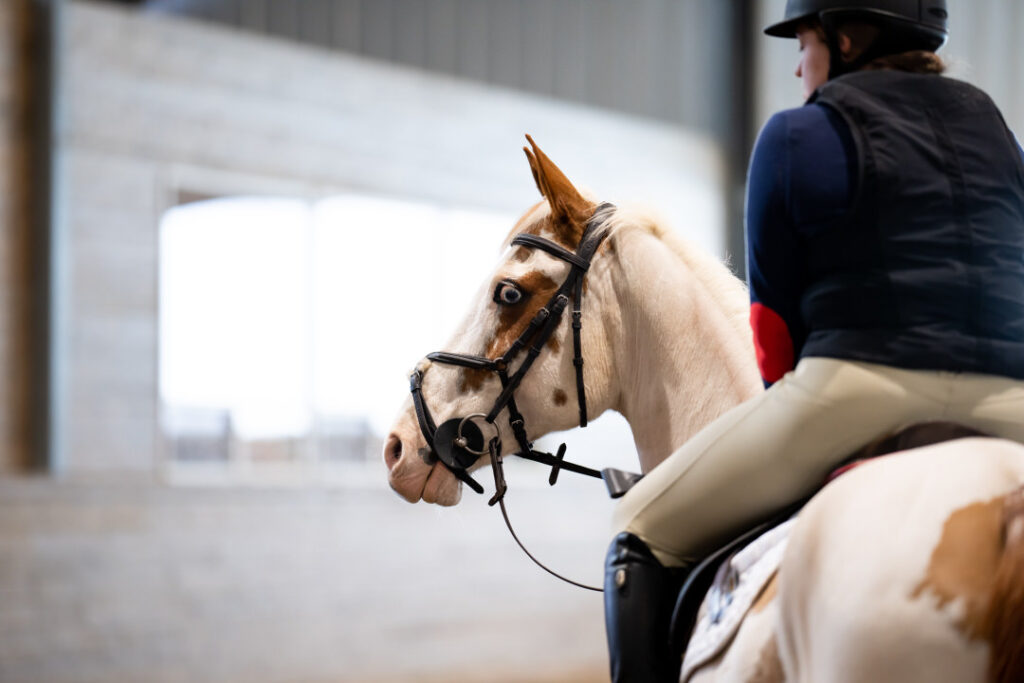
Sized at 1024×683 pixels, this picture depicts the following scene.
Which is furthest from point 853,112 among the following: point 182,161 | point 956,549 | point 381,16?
point 381,16

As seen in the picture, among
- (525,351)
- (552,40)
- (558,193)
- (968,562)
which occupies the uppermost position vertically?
(552,40)

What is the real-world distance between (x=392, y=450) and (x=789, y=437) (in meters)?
0.86

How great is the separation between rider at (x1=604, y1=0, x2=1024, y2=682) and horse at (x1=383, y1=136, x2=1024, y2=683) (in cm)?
11

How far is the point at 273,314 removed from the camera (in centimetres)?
705

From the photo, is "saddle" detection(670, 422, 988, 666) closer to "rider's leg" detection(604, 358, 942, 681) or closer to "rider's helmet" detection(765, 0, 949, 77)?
"rider's leg" detection(604, 358, 942, 681)

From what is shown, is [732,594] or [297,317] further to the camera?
[297,317]

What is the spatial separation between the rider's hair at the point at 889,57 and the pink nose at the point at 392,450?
1016mm

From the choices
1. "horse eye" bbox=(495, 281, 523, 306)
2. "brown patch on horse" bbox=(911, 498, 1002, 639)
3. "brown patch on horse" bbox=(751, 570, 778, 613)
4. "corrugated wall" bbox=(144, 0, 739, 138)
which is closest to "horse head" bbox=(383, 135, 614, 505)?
"horse eye" bbox=(495, 281, 523, 306)

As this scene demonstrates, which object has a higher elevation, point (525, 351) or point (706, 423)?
point (525, 351)

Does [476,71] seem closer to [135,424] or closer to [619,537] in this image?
[135,424]

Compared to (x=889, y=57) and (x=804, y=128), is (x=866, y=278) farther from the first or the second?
(x=889, y=57)

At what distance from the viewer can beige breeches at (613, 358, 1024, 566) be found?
4.48 feet

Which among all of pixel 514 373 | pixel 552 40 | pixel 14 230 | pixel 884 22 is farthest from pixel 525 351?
pixel 552 40

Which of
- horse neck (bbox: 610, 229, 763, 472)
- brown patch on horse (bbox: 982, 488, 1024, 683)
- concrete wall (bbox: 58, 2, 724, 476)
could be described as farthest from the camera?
concrete wall (bbox: 58, 2, 724, 476)
